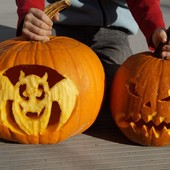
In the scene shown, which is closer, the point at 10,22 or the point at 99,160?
the point at 99,160

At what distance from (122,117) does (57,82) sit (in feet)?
1.01

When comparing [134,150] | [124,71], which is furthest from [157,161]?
[124,71]

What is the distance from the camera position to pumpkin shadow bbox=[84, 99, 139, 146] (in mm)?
1773

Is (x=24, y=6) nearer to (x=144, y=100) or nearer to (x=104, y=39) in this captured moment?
(x=104, y=39)

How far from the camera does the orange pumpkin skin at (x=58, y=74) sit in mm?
1601

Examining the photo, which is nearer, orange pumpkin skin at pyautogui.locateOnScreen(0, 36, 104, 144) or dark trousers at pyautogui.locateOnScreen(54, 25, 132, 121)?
orange pumpkin skin at pyautogui.locateOnScreen(0, 36, 104, 144)

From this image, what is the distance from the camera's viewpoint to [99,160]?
5.29 feet

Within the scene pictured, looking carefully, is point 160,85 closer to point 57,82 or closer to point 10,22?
point 57,82

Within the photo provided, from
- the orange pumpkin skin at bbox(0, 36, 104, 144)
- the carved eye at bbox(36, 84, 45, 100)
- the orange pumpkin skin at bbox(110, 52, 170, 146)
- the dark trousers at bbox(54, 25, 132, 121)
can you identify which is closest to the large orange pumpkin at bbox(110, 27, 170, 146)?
the orange pumpkin skin at bbox(110, 52, 170, 146)

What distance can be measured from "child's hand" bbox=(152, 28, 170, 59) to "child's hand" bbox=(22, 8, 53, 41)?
0.45 m

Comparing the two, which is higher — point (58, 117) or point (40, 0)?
point (40, 0)

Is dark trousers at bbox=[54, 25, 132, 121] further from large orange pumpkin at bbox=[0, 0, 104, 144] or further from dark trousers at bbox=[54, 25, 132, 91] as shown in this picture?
large orange pumpkin at bbox=[0, 0, 104, 144]

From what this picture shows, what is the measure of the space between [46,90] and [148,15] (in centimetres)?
64

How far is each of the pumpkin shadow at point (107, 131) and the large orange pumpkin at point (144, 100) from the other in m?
0.06
